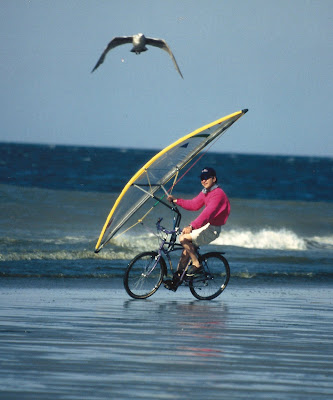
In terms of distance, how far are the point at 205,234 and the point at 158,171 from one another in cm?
138

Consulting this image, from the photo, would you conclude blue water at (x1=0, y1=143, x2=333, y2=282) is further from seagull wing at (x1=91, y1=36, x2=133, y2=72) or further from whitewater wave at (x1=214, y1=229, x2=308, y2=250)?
seagull wing at (x1=91, y1=36, x2=133, y2=72)

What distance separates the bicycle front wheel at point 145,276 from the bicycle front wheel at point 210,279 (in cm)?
45

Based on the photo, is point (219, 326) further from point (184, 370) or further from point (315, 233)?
point (315, 233)

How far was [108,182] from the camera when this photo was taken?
59469 mm

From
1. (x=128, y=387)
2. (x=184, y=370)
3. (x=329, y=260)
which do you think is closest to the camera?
(x=128, y=387)

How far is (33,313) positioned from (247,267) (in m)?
6.88

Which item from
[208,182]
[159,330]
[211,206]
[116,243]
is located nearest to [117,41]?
[208,182]

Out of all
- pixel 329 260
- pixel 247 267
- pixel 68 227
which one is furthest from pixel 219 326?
pixel 68 227

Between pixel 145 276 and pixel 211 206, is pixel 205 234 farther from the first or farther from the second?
pixel 145 276

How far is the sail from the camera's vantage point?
1089 cm

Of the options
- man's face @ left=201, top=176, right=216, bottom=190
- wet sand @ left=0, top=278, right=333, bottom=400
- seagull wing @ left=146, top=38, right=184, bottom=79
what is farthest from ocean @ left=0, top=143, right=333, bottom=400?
seagull wing @ left=146, top=38, right=184, bottom=79

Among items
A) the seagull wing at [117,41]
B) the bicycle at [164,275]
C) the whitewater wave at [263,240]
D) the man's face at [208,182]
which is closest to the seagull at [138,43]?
the seagull wing at [117,41]

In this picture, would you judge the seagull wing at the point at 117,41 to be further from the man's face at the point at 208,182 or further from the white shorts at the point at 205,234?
the white shorts at the point at 205,234

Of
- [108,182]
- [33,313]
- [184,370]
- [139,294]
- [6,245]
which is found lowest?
[108,182]
